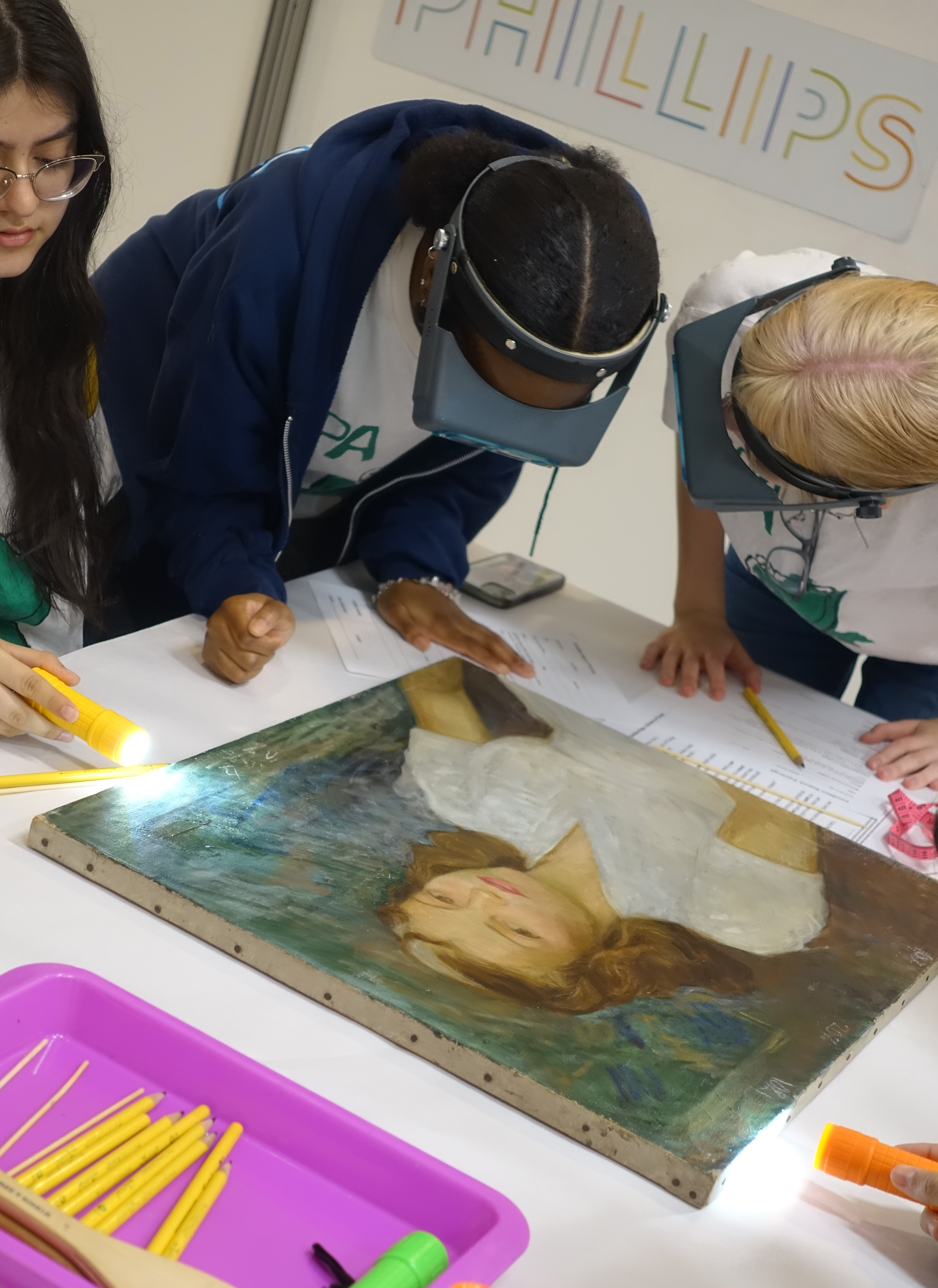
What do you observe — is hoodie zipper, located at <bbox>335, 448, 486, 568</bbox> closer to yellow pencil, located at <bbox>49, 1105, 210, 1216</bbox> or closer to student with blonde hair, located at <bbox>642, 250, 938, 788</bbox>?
student with blonde hair, located at <bbox>642, 250, 938, 788</bbox>

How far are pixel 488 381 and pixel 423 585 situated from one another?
429 millimetres

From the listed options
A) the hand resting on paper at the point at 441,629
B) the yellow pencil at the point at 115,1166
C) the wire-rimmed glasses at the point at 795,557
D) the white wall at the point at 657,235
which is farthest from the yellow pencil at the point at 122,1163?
the white wall at the point at 657,235

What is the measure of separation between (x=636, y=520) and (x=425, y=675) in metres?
2.24

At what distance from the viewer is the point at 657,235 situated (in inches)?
104

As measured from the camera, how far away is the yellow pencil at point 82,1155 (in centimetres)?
65

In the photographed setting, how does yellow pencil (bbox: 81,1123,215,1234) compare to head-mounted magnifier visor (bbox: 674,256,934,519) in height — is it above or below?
below

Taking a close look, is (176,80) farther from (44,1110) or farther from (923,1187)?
(923,1187)

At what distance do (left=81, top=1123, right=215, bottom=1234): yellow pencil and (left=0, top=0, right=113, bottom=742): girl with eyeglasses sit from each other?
17.2 inches

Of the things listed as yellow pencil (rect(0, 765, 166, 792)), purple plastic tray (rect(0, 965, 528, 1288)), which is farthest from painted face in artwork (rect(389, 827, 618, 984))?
yellow pencil (rect(0, 765, 166, 792))

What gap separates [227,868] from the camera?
92 centimetres

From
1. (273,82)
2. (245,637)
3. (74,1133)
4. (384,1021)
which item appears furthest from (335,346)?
(273,82)

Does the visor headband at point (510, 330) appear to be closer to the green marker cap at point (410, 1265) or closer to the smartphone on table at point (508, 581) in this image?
the smartphone on table at point (508, 581)

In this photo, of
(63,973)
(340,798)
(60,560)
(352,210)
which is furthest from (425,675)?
(63,973)

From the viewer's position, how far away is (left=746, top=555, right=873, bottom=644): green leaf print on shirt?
1559 mm
